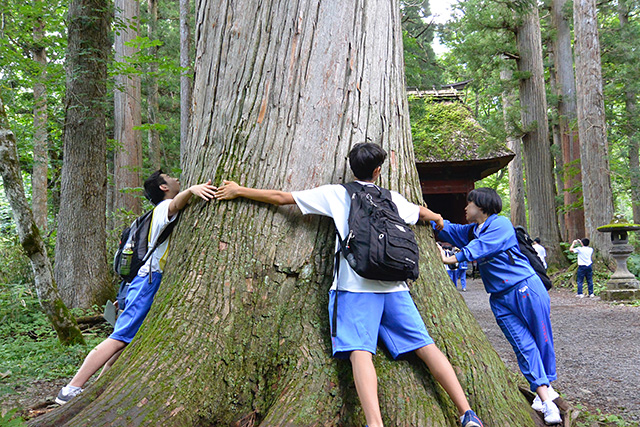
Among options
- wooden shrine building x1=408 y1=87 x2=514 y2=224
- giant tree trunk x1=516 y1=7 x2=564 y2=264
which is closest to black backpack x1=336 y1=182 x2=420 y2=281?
wooden shrine building x1=408 y1=87 x2=514 y2=224

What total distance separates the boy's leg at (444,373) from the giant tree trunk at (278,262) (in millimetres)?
99

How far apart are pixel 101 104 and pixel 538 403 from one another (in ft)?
21.6

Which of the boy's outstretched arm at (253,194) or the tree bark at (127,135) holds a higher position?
the tree bark at (127,135)

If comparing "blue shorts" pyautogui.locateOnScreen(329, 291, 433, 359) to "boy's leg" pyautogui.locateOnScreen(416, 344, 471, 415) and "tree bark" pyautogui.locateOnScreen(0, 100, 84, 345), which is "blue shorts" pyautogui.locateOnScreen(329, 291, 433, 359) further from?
"tree bark" pyautogui.locateOnScreen(0, 100, 84, 345)

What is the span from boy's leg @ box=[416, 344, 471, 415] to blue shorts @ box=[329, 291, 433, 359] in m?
0.04

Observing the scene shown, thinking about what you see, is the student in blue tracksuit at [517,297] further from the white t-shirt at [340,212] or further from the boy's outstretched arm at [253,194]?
the boy's outstretched arm at [253,194]

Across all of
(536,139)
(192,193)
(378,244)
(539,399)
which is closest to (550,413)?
(539,399)

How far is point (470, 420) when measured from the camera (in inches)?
86.6

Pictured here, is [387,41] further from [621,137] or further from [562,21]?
[621,137]

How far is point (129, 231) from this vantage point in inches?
136

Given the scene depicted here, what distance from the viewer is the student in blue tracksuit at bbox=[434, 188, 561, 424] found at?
10.4ft

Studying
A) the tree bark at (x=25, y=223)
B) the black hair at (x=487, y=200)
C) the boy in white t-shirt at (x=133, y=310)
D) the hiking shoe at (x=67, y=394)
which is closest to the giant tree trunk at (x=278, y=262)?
the boy in white t-shirt at (x=133, y=310)

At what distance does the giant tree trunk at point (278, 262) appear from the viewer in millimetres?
2229

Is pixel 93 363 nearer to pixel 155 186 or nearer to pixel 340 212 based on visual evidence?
pixel 155 186
